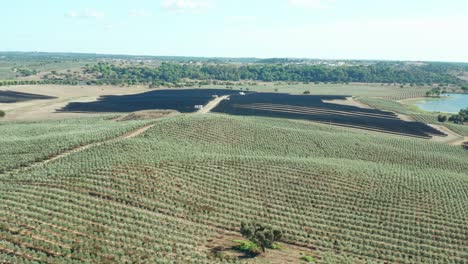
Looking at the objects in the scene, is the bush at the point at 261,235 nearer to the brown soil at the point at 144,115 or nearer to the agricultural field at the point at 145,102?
the brown soil at the point at 144,115

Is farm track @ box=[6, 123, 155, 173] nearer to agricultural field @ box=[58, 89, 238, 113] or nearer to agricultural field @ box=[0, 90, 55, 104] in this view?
agricultural field @ box=[58, 89, 238, 113]

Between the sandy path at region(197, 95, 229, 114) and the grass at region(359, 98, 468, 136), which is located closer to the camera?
the grass at region(359, 98, 468, 136)

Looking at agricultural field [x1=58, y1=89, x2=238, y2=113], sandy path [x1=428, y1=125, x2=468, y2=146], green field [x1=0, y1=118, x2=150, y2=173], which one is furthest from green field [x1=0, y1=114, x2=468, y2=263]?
agricultural field [x1=58, y1=89, x2=238, y2=113]

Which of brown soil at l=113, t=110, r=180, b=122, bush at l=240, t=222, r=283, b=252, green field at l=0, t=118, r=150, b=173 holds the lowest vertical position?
bush at l=240, t=222, r=283, b=252

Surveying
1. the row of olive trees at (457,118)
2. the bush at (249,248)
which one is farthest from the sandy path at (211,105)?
the bush at (249,248)

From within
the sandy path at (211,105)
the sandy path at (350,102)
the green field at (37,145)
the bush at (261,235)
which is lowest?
the bush at (261,235)

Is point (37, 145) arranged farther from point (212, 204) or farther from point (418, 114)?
point (418, 114)
